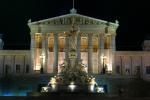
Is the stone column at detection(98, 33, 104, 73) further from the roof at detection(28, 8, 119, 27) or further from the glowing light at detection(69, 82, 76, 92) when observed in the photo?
the glowing light at detection(69, 82, 76, 92)

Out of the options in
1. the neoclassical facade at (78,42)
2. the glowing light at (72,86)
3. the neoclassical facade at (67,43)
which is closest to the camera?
the glowing light at (72,86)

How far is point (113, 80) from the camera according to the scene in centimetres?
6178

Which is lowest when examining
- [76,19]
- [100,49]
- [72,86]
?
[72,86]

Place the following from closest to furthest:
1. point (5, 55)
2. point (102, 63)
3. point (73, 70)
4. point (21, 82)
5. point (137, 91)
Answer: point (73, 70), point (137, 91), point (21, 82), point (102, 63), point (5, 55)

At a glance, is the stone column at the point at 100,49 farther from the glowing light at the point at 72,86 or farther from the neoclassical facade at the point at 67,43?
the glowing light at the point at 72,86

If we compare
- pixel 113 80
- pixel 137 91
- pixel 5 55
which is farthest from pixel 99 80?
pixel 5 55

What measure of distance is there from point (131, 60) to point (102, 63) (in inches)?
307

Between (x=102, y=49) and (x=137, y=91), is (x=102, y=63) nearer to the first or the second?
(x=102, y=49)

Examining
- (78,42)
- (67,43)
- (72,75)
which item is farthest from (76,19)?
(72,75)

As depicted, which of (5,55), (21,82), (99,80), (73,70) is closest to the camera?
(73,70)

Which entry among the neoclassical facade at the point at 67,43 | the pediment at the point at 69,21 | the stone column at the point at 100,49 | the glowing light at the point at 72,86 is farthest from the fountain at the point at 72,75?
the pediment at the point at 69,21

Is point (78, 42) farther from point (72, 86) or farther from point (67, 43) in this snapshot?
point (72, 86)

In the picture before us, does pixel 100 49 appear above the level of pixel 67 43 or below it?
below

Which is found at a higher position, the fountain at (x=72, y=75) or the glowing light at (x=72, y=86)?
the fountain at (x=72, y=75)
